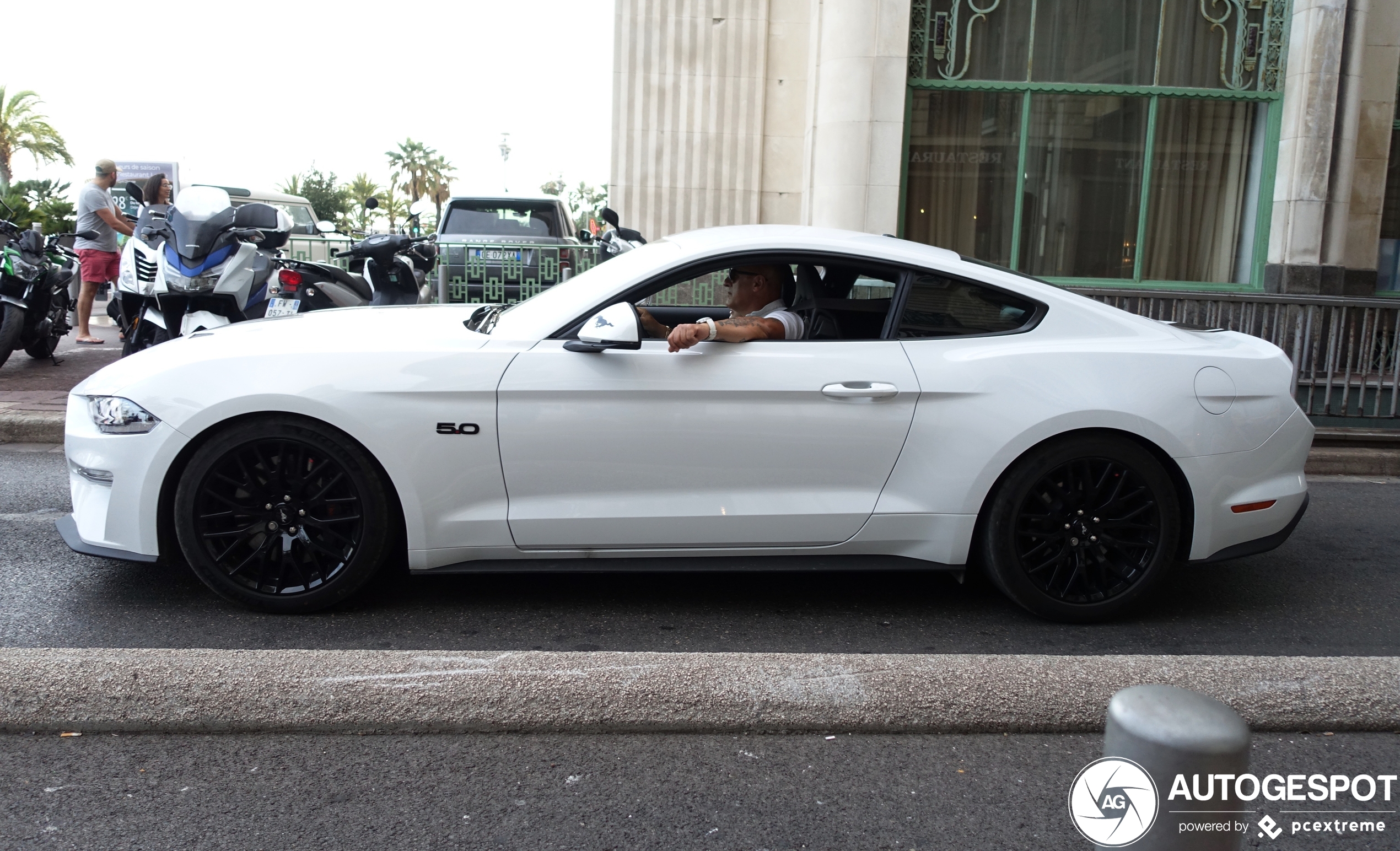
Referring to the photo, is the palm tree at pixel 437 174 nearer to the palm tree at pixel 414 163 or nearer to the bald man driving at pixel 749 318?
the palm tree at pixel 414 163

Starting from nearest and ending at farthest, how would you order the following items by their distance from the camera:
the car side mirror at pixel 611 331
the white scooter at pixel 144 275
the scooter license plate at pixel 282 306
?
1. the car side mirror at pixel 611 331
2. the scooter license plate at pixel 282 306
3. the white scooter at pixel 144 275

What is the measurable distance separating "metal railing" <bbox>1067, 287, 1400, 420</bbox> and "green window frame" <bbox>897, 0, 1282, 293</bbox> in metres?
2.59

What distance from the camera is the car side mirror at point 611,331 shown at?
12.8 ft

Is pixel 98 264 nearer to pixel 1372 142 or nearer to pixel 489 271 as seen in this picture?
pixel 489 271

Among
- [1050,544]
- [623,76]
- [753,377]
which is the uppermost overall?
[623,76]

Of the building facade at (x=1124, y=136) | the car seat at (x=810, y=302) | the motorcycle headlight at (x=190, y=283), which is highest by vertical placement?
the building facade at (x=1124, y=136)

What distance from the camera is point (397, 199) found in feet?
283

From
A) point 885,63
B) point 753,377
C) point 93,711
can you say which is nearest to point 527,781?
point 93,711

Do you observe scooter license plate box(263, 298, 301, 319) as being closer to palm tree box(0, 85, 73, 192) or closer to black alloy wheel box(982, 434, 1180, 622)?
black alloy wheel box(982, 434, 1180, 622)

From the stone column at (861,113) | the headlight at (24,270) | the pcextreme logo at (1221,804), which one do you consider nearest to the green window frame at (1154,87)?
the stone column at (861,113)

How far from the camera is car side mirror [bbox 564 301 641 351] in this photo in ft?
12.8

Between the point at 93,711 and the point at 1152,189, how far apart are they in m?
10.7

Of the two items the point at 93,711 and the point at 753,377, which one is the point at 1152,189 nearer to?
the point at 753,377

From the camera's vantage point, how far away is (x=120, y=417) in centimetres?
396
